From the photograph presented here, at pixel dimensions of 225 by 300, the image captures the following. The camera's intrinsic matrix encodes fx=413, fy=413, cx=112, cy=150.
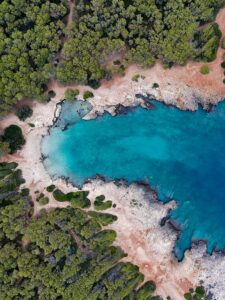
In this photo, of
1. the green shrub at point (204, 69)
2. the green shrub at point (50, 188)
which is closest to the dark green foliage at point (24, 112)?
the green shrub at point (50, 188)

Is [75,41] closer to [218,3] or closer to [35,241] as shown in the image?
[218,3]

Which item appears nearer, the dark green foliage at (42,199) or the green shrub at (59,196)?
the dark green foliage at (42,199)

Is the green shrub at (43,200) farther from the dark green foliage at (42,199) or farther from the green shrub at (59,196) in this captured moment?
the green shrub at (59,196)

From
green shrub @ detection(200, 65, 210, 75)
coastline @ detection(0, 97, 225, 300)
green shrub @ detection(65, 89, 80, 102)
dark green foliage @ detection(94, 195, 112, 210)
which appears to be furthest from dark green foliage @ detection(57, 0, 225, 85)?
dark green foliage @ detection(94, 195, 112, 210)

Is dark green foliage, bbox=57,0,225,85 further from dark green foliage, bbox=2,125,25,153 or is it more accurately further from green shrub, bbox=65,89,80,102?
dark green foliage, bbox=2,125,25,153

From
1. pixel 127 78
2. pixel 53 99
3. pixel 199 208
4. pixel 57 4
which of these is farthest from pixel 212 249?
pixel 57 4

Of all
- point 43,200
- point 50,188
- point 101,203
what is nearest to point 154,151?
point 101,203

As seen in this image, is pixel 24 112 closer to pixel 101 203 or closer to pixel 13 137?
pixel 13 137
